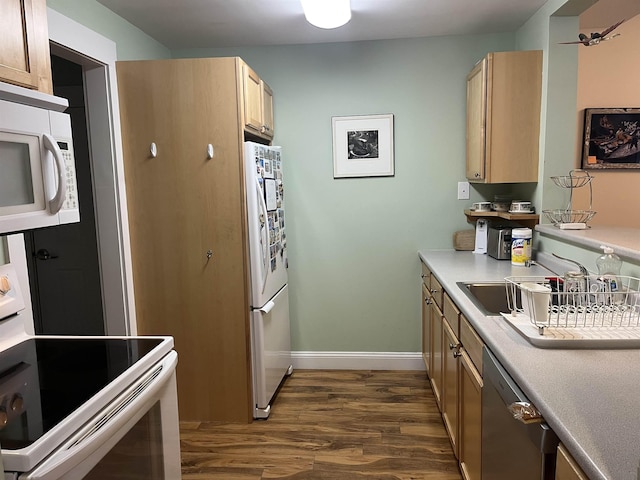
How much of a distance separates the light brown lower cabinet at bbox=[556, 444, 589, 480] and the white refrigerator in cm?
189

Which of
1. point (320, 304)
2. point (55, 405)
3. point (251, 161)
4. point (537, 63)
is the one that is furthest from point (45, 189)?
point (537, 63)

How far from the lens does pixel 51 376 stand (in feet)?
4.33

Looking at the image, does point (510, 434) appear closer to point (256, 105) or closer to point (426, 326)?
point (426, 326)

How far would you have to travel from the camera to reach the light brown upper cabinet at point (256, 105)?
8.48 ft

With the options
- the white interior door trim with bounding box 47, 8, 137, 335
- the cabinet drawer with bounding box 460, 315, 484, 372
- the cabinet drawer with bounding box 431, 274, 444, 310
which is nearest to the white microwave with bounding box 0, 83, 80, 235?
the white interior door trim with bounding box 47, 8, 137, 335

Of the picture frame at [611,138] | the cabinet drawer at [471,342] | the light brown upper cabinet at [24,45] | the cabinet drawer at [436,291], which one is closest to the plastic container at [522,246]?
the cabinet drawer at [436,291]

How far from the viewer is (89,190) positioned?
3094mm

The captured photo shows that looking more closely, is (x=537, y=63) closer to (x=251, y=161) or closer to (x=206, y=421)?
(x=251, y=161)

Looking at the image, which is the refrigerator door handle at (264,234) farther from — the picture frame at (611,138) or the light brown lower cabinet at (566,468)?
the picture frame at (611,138)

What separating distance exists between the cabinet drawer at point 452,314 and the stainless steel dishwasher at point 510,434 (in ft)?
1.48

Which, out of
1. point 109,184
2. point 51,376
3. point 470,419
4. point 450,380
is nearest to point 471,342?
point 470,419

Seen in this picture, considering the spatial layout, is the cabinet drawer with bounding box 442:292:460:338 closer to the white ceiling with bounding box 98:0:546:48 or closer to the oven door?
the oven door

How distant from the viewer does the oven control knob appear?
1.11 metres

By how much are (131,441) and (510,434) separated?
1063mm
